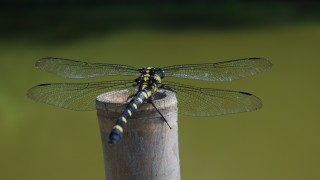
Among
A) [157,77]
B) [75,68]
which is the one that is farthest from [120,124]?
[75,68]

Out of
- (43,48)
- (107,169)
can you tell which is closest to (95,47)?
(43,48)

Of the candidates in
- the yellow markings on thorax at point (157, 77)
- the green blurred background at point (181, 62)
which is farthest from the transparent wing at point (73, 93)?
the green blurred background at point (181, 62)

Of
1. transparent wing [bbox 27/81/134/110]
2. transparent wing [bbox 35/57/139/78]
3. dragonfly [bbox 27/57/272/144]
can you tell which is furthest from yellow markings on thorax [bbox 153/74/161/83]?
transparent wing [bbox 35/57/139/78]

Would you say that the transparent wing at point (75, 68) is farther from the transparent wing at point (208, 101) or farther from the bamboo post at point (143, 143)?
the bamboo post at point (143, 143)

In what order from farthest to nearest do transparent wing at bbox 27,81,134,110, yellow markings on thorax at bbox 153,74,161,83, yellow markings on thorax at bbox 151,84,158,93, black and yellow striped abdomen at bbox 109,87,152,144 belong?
transparent wing at bbox 27,81,134,110 → yellow markings on thorax at bbox 153,74,161,83 → yellow markings on thorax at bbox 151,84,158,93 → black and yellow striped abdomen at bbox 109,87,152,144

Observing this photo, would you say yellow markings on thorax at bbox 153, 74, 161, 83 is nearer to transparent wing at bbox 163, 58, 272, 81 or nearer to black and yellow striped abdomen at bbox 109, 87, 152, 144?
transparent wing at bbox 163, 58, 272, 81

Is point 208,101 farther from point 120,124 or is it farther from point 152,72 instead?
point 120,124
